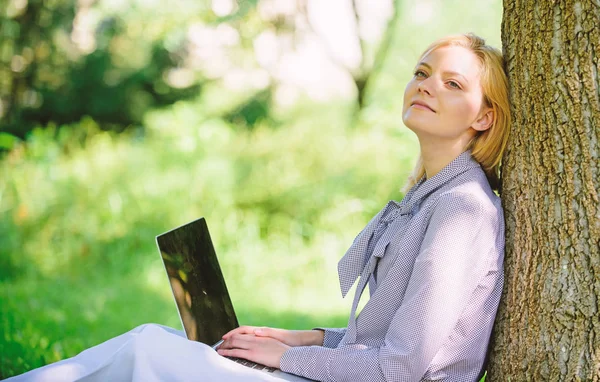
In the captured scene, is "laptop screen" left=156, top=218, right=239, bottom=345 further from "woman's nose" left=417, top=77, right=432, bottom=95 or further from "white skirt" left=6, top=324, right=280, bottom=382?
"woman's nose" left=417, top=77, right=432, bottom=95

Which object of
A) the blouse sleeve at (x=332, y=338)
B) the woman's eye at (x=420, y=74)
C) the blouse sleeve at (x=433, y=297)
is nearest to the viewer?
the blouse sleeve at (x=433, y=297)

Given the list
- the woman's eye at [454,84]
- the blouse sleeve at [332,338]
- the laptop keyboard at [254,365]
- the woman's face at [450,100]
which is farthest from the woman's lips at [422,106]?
the laptop keyboard at [254,365]

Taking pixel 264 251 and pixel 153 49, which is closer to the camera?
pixel 264 251

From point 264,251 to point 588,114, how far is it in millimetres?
5147

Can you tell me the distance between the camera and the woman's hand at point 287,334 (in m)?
2.56

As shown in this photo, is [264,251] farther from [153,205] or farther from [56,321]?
[56,321]

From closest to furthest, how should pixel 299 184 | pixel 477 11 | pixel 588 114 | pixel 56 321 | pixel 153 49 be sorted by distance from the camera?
pixel 588 114 → pixel 56 321 → pixel 299 184 → pixel 477 11 → pixel 153 49

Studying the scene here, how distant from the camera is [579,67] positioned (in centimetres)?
217

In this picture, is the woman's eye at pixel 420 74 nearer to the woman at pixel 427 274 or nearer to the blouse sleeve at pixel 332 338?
the woman at pixel 427 274

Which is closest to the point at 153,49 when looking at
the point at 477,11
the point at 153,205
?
the point at 477,11

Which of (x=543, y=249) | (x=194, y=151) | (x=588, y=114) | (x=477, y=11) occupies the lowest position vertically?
(x=543, y=249)

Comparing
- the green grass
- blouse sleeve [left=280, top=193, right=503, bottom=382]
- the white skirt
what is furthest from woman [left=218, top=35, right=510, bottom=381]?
the green grass

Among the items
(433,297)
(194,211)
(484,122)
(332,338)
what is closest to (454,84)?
(484,122)

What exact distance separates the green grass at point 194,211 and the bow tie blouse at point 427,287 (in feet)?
10.8
